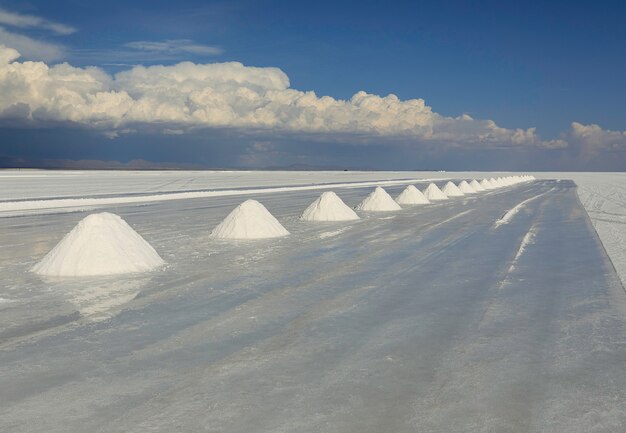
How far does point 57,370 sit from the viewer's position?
5.05 m

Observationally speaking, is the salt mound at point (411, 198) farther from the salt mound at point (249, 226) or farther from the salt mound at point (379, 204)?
the salt mound at point (249, 226)

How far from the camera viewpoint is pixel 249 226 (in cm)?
1526

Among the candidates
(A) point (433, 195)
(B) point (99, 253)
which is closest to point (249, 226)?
(B) point (99, 253)

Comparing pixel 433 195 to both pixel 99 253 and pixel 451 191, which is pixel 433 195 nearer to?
pixel 451 191

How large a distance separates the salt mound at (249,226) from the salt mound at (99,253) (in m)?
4.12

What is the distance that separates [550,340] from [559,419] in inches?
81.2

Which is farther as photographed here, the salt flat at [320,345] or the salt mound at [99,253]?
the salt mound at [99,253]

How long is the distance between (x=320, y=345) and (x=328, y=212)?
1436cm

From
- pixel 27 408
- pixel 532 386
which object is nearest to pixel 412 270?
pixel 532 386

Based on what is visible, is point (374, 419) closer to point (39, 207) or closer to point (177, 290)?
point (177, 290)

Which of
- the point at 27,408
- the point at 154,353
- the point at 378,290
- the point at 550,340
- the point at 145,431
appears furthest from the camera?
the point at 378,290

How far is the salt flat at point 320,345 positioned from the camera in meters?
4.09

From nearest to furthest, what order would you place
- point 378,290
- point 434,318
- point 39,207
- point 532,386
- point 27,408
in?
point 27,408 → point 532,386 → point 434,318 → point 378,290 → point 39,207

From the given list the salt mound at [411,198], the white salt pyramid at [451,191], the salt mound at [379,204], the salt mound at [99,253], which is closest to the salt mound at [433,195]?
the white salt pyramid at [451,191]
